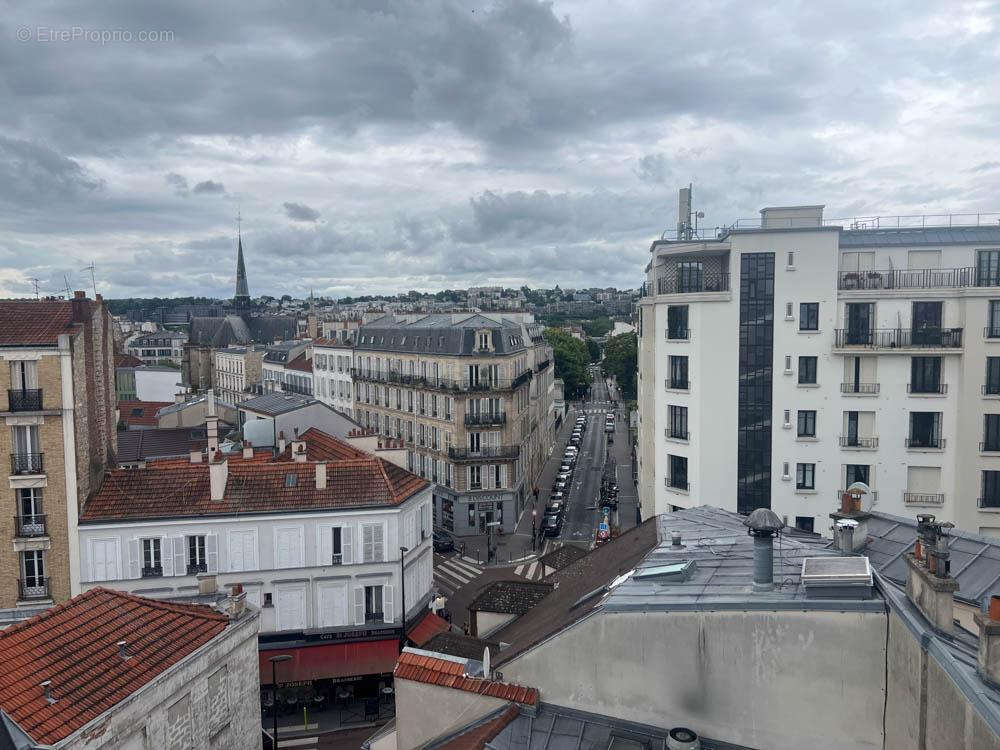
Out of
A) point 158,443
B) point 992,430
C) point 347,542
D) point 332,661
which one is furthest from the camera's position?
point 158,443

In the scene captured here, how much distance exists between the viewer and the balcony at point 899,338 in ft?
115

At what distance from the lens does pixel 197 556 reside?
99.4 ft

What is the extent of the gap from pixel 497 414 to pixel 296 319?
76209 mm

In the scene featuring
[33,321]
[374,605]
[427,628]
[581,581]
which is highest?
[33,321]

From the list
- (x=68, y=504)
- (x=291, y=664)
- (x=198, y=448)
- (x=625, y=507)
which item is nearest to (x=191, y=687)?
(x=291, y=664)

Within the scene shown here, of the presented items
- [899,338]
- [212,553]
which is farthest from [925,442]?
[212,553]

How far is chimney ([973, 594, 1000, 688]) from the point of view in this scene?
920 cm

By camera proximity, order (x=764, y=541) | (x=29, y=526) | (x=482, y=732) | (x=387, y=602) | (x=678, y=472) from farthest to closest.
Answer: (x=678, y=472) < (x=387, y=602) < (x=29, y=526) < (x=764, y=541) < (x=482, y=732)

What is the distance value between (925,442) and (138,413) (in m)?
56.3

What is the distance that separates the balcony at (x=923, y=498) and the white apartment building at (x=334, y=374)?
160ft

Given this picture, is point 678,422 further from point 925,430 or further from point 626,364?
point 626,364

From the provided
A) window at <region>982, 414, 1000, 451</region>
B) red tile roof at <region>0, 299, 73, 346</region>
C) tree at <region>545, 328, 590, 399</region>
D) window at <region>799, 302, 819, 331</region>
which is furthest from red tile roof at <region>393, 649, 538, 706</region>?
tree at <region>545, 328, 590, 399</region>

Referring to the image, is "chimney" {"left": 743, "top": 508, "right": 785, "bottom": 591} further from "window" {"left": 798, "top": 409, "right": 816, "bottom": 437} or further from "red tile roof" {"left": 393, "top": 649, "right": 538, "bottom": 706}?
"window" {"left": 798, "top": 409, "right": 816, "bottom": 437}

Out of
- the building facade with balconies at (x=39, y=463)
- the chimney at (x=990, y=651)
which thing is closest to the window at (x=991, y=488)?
the chimney at (x=990, y=651)
